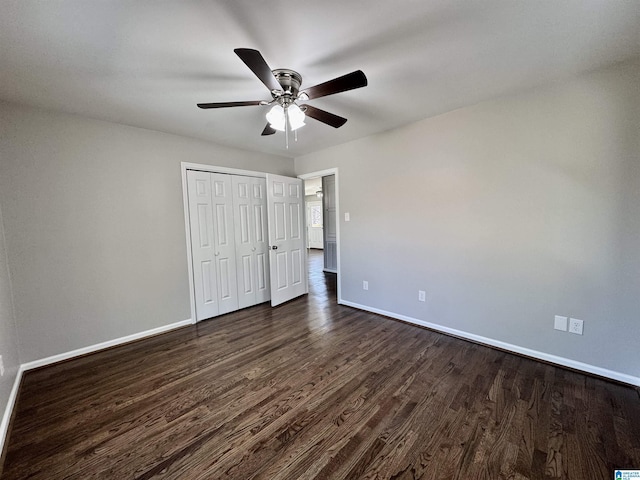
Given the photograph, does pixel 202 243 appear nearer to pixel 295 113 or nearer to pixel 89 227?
pixel 89 227

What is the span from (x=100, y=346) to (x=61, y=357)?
0.29 meters

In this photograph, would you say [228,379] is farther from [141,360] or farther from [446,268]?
[446,268]

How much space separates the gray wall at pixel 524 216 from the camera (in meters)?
1.91

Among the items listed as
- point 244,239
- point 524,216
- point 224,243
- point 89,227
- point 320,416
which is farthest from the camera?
point 244,239

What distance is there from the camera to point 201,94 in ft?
7.08

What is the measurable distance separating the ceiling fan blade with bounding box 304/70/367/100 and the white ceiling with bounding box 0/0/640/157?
0.25 m

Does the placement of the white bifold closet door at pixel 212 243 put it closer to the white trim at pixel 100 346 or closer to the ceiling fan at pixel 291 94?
the white trim at pixel 100 346

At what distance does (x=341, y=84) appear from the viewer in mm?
1533

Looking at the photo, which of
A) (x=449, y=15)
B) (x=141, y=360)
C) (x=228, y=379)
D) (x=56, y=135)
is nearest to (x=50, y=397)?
(x=141, y=360)

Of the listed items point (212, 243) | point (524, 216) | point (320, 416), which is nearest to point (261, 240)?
point (212, 243)

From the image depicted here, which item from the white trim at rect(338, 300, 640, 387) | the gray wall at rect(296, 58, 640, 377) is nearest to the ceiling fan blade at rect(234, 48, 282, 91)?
the gray wall at rect(296, 58, 640, 377)

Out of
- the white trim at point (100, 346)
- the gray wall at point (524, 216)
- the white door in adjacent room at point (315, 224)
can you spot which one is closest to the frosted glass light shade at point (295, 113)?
the gray wall at point (524, 216)

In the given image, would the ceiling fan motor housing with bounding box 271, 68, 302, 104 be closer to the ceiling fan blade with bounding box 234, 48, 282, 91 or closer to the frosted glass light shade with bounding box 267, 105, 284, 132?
the frosted glass light shade with bounding box 267, 105, 284, 132

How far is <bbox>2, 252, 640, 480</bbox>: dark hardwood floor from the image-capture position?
135 cm
